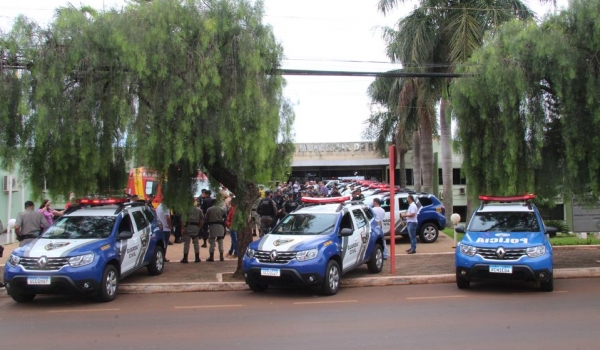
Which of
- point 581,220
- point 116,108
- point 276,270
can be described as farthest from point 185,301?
point 581,220

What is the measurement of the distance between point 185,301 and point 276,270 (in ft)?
6.00

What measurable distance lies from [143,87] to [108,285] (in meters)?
3.82

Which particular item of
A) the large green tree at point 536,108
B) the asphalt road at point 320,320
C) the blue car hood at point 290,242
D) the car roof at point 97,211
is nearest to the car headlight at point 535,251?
the asphalt road at point 320,320

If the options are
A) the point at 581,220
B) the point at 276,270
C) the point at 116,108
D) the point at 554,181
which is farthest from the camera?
the point at 581,220

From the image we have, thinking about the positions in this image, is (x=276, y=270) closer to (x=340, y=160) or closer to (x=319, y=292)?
(x=319, y=292)

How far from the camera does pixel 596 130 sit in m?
Answer: 11.7

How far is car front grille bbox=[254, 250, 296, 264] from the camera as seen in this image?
10094 millimetres

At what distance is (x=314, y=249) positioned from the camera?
10.1m

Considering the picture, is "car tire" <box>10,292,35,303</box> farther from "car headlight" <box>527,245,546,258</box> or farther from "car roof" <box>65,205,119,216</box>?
Answer: "car headlight" <box>527,245,546,258</box>

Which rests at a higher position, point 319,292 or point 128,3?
point 128,3

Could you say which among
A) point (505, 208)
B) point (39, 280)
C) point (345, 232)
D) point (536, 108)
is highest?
point (536, 108)

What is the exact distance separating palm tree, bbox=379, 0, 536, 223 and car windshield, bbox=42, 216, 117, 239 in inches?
513

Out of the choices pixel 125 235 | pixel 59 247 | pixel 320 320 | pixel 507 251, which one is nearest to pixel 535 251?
pixel 507 251

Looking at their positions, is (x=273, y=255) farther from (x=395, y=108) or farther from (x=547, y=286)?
(x=395, y=108)
